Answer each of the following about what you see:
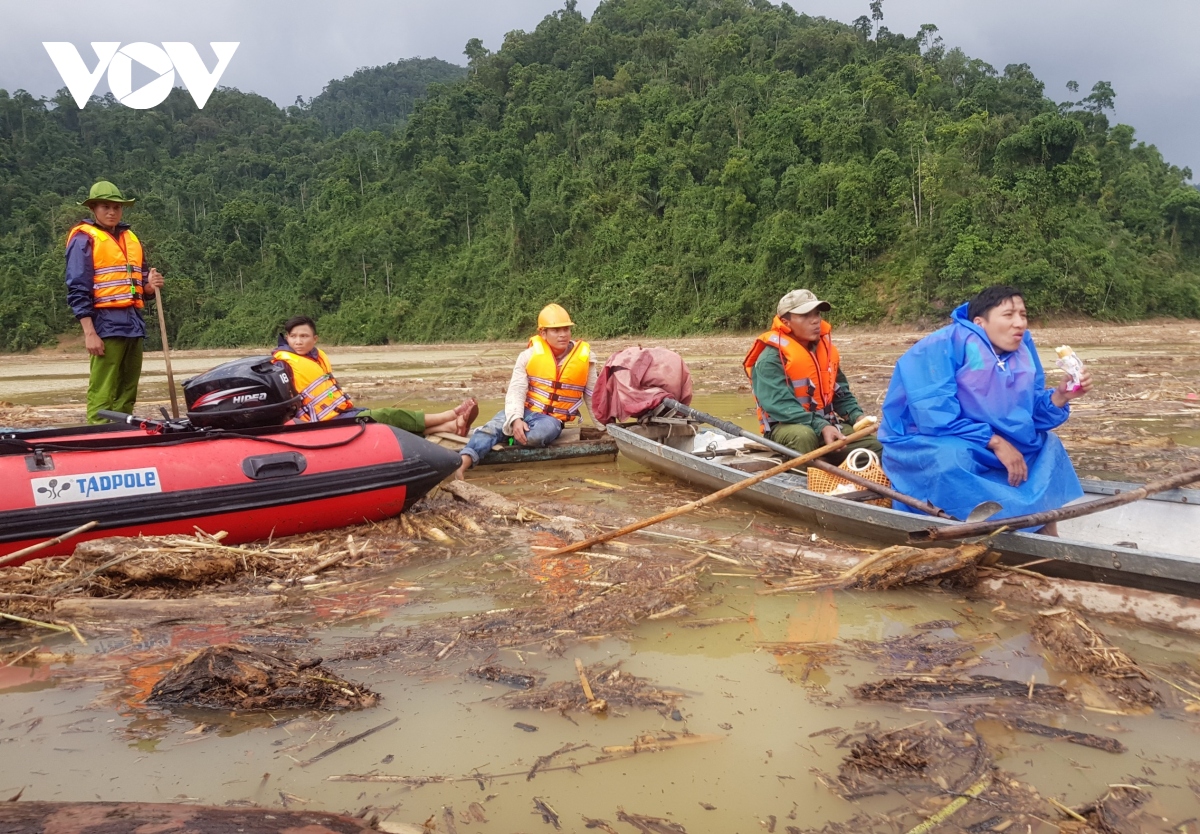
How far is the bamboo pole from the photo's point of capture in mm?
3720

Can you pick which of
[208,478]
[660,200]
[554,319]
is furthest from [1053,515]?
[660,200]

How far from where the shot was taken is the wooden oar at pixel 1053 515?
3.58 meters

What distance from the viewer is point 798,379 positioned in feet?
19.0

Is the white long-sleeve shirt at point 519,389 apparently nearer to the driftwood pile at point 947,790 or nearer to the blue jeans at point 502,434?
the blue jeans at point 502,434

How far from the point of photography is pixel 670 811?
222 centimetres

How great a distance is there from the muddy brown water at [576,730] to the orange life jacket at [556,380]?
3.18 metres

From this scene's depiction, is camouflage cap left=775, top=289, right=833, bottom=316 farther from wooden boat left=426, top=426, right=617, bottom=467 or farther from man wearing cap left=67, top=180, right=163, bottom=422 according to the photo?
man wearing cap left=67, top=180, right=163, bottom=422

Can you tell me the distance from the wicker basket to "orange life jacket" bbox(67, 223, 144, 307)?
4.98 metres

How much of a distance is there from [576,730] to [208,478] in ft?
9.05

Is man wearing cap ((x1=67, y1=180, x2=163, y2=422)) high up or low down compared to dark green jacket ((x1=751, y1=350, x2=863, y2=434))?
up

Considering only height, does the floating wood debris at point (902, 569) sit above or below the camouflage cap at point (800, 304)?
below

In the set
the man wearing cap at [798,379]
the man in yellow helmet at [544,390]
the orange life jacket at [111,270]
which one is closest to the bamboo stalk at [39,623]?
the orange life jacket at [111,270]

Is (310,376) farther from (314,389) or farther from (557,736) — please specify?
(557,736)

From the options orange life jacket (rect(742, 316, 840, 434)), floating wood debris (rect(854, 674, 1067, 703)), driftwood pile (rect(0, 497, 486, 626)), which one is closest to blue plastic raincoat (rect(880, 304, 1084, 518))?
floating wood debris (rect(854, 674, 1067, 703))
